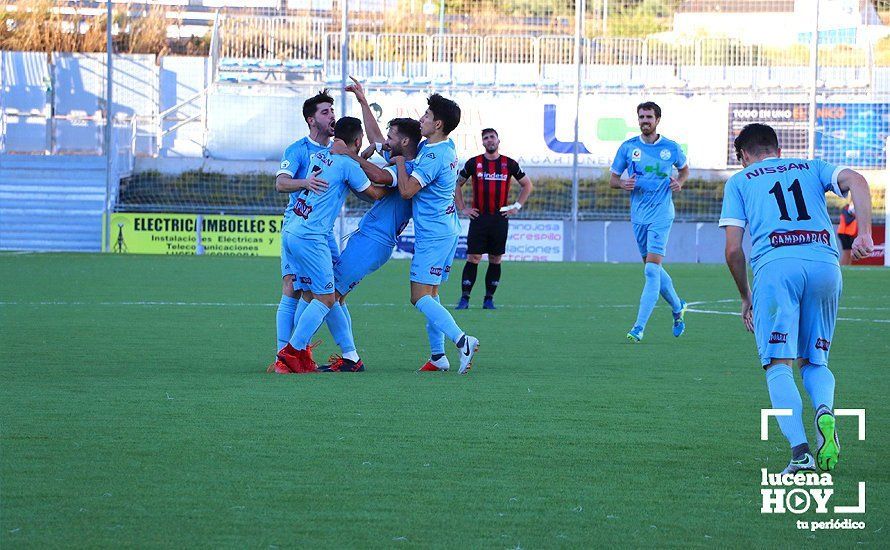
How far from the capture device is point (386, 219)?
365 inches

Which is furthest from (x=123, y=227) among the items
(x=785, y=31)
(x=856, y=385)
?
(x=856, y=385)

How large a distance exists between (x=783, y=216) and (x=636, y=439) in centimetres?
138

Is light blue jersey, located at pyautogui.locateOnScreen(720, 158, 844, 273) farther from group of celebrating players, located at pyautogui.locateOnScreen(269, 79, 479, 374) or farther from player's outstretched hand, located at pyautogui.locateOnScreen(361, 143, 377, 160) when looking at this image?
player's outstretched hand, located at pyautogui.locateOnScreen(361, 143, 377, 160)

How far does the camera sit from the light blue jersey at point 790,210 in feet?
18.8

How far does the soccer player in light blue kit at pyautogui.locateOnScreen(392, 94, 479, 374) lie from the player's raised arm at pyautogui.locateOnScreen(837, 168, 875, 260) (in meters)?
3.72

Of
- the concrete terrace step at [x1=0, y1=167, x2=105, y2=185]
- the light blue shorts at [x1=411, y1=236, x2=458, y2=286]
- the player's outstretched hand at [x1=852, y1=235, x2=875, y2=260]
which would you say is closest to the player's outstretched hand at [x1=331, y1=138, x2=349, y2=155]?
the light blue shorts at [x1=411, y1=236, x2=458, y2=286]

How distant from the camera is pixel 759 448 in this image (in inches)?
247

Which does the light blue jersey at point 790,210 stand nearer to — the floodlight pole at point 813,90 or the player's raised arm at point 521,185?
the player's raised arm at point 521,185

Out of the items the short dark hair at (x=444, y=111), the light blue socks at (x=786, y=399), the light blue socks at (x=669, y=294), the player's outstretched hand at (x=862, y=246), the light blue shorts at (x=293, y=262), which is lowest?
the light blue socks at (x=669, y=294)

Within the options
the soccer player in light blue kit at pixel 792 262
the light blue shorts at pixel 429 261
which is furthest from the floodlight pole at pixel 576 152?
the soccer player in light blue kit at pixel 792 262

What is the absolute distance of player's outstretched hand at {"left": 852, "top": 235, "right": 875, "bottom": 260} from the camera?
5.52 meters

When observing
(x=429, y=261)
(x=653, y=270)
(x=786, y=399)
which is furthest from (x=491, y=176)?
(x=786, y=399)

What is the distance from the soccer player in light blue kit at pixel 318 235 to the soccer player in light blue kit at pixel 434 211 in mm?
322

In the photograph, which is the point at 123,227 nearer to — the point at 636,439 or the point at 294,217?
the point at 294,217
